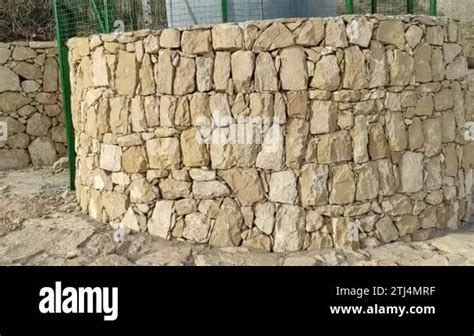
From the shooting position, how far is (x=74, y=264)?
4055 mm

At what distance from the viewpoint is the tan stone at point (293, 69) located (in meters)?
4.20

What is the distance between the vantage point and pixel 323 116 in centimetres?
425

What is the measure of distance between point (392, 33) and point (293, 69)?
102cm

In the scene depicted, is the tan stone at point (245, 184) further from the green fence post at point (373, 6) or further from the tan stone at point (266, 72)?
the green fence post at point (373, 6)

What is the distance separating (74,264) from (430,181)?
11.6 feet

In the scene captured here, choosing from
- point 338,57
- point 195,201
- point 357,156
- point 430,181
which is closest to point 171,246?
point 195,201

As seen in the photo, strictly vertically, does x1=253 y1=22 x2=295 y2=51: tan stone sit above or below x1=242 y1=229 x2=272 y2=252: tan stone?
above

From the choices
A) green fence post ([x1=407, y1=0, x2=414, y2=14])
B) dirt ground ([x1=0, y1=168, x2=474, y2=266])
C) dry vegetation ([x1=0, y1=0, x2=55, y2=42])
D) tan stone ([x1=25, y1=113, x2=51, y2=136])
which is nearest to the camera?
dirt ground ([x1=0, y1=168, x2=474, y2=266])

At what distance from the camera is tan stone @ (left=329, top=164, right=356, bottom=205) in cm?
431

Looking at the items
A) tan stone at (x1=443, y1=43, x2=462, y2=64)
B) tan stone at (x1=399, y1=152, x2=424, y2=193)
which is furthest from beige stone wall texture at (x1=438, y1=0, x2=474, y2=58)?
tan stone at (x1=399, y1=152, x2=424, y2=193)

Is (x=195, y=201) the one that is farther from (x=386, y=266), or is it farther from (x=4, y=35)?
(x=4, y=35)

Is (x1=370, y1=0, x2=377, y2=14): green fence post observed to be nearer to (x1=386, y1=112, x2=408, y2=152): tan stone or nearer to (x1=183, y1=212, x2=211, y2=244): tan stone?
(x1=386, y1=112, x2=408, y2=152): tan stone

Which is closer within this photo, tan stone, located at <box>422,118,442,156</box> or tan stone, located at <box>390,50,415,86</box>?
tan stone, located at <box>390,50,415,86</box>

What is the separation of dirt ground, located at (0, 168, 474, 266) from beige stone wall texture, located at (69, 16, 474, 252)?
147mm
